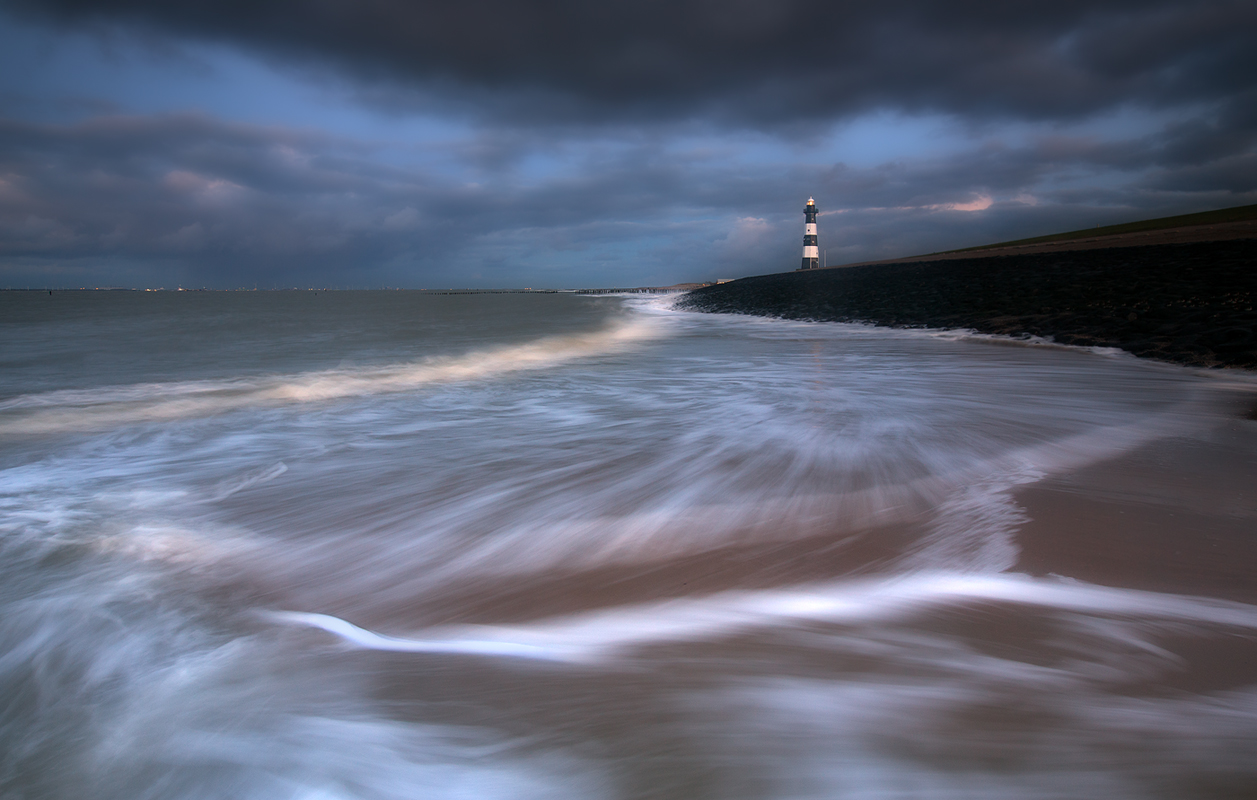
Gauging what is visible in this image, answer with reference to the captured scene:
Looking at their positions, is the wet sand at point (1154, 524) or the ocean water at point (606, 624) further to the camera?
the wet sand at point (1154, 524)

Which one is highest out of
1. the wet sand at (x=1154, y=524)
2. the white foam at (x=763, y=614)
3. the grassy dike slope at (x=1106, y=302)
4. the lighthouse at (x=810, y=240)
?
the lighthouse at (x=810, y=240)

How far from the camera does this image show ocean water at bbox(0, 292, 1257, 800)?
1.55 meters

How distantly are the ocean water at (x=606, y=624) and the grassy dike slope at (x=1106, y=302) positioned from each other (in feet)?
17.8

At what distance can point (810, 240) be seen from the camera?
245 feet

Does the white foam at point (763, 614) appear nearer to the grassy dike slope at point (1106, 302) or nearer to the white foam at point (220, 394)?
the white foam at point (220, 394)

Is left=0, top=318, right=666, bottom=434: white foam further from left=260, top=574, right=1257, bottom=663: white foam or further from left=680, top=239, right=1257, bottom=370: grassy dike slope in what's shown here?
left=680, top=239, right=1257, bottom=370: grassy dike slope

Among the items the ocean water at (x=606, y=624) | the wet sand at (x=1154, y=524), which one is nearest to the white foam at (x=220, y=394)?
the ocean water at (x=606, y=624)

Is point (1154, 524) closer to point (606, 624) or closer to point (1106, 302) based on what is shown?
point (606, 624)

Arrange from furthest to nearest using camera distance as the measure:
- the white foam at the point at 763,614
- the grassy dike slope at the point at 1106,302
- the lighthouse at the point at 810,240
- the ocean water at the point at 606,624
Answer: the lighthouse at the point at 810,240 < the grassy dike slope at the point at 1106,302 < the white foam at the point at 763,614 < the ocean water at the point at 606,624

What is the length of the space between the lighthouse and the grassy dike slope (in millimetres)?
47750

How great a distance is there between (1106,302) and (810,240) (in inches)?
2575

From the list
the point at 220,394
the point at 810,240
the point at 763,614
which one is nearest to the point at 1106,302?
the point at 763,614

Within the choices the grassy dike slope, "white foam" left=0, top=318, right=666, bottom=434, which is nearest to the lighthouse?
the grassy dike slope

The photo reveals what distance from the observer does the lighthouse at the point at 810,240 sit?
73188 millimetres
